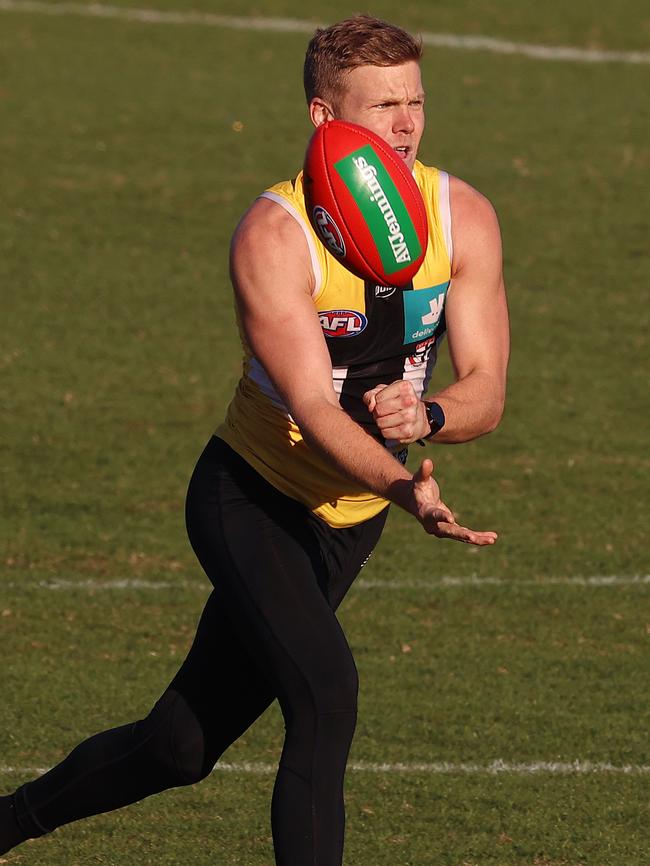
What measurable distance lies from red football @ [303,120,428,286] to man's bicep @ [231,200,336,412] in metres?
0.11

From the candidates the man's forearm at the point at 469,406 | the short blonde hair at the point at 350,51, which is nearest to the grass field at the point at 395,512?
the man's forearm at the point at 469,406

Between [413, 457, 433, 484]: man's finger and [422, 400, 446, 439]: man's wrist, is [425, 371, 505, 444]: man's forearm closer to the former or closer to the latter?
[422, 400, 446, 439]: man's wrist

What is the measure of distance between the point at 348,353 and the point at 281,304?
0.38m

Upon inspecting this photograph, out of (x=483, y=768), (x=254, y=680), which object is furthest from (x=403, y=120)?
(x=483, y=768)

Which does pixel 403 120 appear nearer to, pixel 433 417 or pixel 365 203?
pixel 365 203

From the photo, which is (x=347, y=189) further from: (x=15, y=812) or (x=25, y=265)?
(x=25, y=265)

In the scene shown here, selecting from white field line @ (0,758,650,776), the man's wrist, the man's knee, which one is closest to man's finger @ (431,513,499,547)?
the man's wrist

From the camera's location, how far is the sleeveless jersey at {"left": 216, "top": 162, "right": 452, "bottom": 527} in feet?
16.5

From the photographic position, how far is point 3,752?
6.79 meters

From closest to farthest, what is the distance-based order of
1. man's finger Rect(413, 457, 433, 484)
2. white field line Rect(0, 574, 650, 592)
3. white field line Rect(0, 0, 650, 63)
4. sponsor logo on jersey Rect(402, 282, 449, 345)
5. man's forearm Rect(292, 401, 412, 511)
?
man's finger Rect(413, 457, 433, 484)
man's forearm Rect(292, 401, 412, 511)
sponsor logo on jersey Rect(402, 282, 449, 345)
white field line Rect(0, 574, 650, 592)
white field line Rect(0, 0, 650, 63)

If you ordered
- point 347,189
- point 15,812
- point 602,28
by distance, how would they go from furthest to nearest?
point 602,28, point 15,812, point 347,189

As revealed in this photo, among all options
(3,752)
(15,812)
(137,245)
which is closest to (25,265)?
(137,245)

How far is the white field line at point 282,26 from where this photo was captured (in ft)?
62.1

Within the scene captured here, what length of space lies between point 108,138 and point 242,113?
4.70 ft
